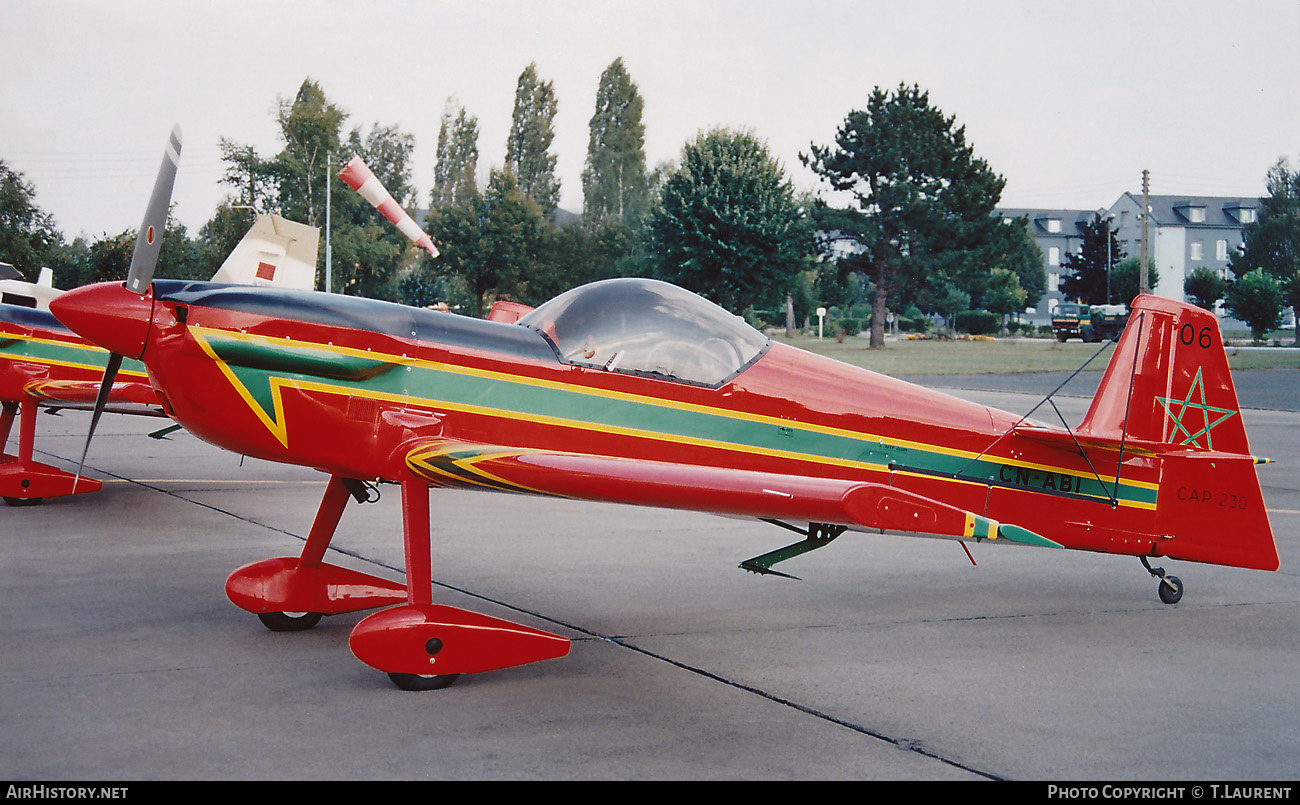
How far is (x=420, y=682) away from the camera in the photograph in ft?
15.7

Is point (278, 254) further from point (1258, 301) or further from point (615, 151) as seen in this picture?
point (615, 151)

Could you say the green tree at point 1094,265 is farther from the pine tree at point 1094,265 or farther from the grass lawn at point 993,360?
the grass lawn at point 993,360

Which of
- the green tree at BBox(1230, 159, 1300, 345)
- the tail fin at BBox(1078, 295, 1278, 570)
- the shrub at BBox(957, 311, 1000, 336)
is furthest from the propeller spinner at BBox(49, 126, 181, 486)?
the shrub at BBox(957, 311, 1000, 336)

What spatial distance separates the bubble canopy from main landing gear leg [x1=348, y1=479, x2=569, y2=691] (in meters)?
1.06

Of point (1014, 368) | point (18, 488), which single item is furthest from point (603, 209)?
point (18, 488)

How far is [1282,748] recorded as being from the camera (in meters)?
4.10

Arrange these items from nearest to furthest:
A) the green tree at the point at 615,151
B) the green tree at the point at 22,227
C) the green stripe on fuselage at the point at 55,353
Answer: the green stripe on fuselage at the point at 55,353 → the green tree at the point at 22,227 → the green tree at the point at 615,151

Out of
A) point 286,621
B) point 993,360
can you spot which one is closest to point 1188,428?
point 286,621

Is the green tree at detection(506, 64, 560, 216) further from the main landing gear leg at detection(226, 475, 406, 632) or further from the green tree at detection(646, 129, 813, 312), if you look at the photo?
the main landing gear leg at detection(226, 475, 406, 632)

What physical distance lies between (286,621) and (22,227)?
142 feet

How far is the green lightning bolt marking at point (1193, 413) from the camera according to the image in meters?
6.21

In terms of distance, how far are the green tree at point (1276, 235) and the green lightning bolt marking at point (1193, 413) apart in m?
74.3

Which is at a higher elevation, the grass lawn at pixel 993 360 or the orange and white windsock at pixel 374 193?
the orange and white windsock at pixel 374 193

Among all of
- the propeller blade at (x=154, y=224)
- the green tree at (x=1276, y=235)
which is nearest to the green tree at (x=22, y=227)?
the propeller blade at (x=154, y=224)
